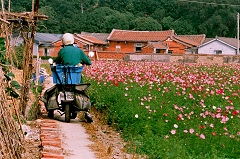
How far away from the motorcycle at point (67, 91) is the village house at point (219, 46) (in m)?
51.6

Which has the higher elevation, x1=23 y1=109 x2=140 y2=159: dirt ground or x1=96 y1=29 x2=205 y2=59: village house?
x1=96 y1=29 x2=205 y2=59: village house

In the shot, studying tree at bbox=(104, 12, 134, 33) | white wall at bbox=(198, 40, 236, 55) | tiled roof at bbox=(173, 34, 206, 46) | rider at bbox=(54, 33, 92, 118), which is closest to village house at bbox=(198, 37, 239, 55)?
white wall at bbox=(198, 40, 236, 55)

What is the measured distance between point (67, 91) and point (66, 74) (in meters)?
0.31

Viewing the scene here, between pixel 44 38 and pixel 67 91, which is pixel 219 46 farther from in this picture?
pixel 67 91

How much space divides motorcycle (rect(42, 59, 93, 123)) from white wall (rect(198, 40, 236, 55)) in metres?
52.2

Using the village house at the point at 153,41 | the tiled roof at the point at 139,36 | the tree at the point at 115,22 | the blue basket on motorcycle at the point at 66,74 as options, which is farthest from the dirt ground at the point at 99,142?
the tree at the point at 115,22

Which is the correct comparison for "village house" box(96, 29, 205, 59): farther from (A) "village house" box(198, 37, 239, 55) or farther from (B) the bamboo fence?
(B) the bamboo fence

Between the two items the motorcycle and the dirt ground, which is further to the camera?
the motorcycle

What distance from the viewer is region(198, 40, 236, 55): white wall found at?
5916 centimetres

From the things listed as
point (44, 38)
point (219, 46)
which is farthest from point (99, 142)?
point (44, 38)

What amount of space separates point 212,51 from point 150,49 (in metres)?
8.47

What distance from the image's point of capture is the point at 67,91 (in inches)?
336

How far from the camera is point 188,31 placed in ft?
270

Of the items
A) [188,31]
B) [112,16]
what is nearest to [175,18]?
[188,31]
